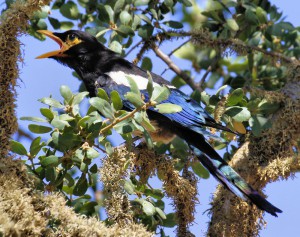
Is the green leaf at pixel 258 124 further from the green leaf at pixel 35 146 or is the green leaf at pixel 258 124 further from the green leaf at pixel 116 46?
the green leaf at pixel 35 146

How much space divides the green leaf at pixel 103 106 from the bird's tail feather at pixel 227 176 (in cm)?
→ 93

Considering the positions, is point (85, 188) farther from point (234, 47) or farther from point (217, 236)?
point (234, 47)

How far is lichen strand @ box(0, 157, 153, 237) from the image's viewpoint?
224 cm

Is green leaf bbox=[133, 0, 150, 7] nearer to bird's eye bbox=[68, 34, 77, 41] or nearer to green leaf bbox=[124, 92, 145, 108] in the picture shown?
bird's eye bbox=[68, 34, 77, 41]

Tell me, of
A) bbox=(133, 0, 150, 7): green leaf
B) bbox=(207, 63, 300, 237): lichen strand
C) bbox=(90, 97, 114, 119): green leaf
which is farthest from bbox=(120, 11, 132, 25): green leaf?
bbox=(90, 97, 114, 119): green leaf

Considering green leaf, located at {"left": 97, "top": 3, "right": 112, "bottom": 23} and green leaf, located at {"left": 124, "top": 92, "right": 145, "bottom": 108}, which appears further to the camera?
green leaf, located at {"left": 97, "top": 3, "right": 112, "bottom": 23}

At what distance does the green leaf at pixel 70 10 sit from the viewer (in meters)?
4.24

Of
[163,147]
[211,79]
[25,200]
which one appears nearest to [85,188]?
[163,147]

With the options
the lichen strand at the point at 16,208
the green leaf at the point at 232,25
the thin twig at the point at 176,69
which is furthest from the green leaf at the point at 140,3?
the lichen strand at the point at 16,208

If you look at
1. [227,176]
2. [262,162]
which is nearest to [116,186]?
[227,176]

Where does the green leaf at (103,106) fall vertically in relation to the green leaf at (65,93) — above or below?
below

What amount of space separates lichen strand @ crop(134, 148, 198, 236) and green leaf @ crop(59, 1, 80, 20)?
1162 mm

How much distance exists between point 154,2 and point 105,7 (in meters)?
0.31

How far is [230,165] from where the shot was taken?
371 centimetres
